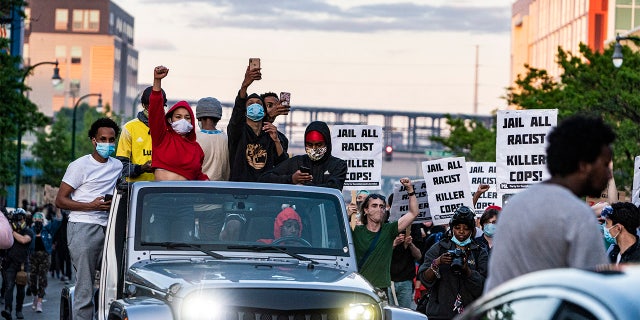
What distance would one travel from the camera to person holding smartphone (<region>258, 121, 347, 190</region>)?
12.4m

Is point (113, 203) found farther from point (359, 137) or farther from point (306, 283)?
point (359, 137)

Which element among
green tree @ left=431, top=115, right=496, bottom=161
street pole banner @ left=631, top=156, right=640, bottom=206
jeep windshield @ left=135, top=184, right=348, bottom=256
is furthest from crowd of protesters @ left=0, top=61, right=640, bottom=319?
green tree @ left=431, top=115, right=496, bottom=161

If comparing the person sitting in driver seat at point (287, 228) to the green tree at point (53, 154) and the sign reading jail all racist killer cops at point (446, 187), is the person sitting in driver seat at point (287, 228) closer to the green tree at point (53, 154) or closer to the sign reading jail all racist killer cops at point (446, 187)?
the sign reading jail all racist killer cops at point (446, 187)

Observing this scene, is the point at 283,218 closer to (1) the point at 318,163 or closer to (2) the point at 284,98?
(1) the point at 318,163

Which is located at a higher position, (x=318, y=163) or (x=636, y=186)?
(x=318, y=163)

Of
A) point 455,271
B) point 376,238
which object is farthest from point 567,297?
point 376,238

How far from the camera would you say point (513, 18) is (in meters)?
158

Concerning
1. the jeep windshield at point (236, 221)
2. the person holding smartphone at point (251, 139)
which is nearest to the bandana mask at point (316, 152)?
the person holding smartphone at point (251, 139)

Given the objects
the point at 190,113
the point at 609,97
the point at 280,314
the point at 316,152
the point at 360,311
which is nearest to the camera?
the point at 280,314

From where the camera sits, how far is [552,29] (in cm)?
12506

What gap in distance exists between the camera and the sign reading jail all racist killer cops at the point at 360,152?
20.7 m

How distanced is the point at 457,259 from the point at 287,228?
333 centimetres

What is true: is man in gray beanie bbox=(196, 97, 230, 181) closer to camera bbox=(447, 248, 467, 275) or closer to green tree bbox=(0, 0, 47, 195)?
camera bbox=(447, 248, 467, 275)

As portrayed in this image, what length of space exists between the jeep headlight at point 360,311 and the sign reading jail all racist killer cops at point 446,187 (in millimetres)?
11397
